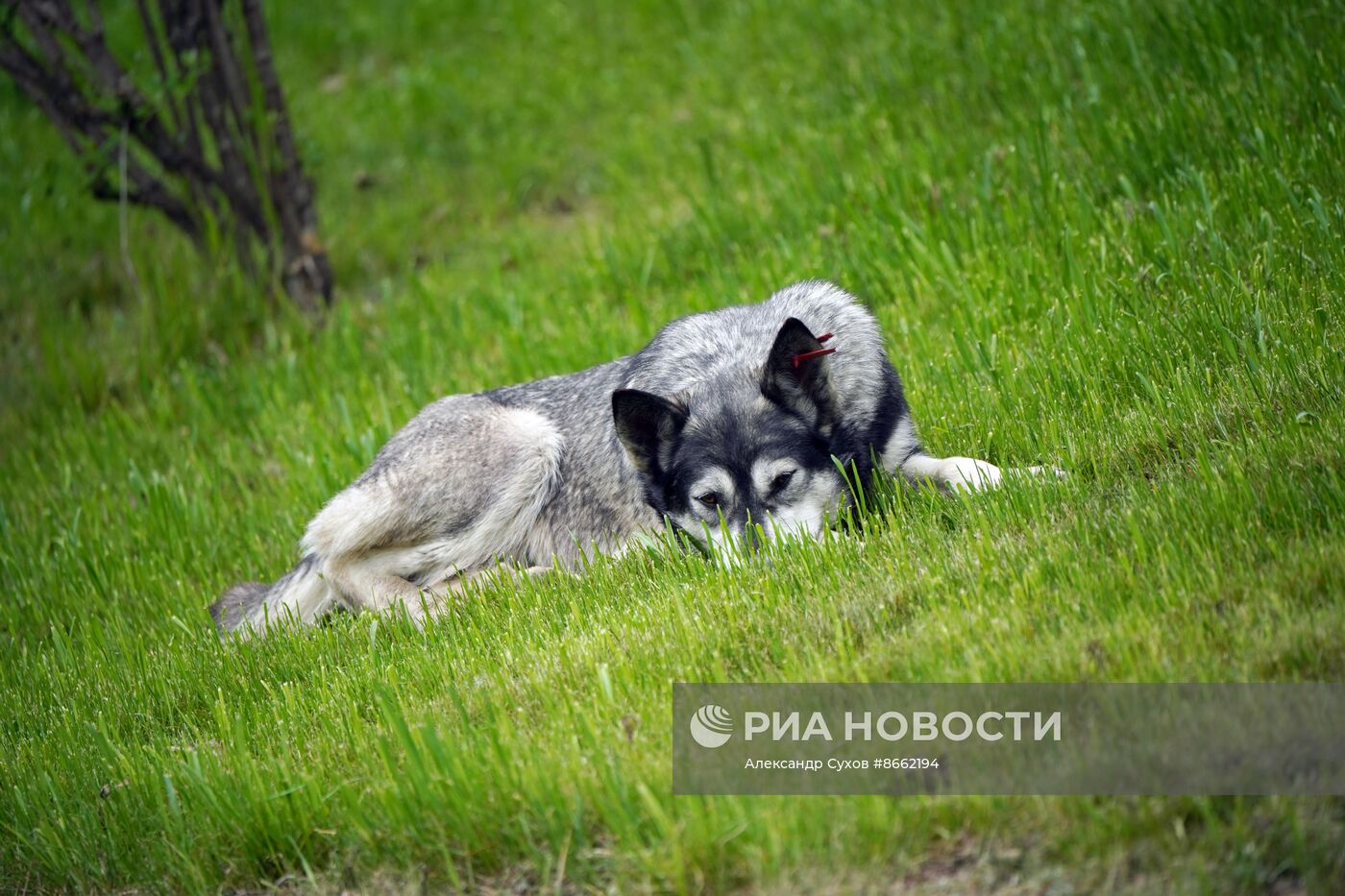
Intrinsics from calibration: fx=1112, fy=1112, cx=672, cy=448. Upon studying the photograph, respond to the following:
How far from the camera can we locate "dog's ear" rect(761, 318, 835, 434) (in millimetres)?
4703

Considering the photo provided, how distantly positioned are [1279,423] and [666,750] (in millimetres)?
2616

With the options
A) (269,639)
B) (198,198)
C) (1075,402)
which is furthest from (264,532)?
(1075,402)

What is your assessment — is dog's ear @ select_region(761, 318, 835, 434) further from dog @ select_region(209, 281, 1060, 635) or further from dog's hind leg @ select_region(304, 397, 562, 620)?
dog's hind leg @ select_region(304, 397, 562, 620)

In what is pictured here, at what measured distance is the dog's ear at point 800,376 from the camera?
470 centimetres

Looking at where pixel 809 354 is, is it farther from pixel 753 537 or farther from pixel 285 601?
pixel 285 601

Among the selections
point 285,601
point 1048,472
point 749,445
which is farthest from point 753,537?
point 285,601

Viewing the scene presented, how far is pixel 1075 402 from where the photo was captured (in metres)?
5.03

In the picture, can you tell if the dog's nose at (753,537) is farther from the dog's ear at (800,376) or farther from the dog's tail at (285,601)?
the dog's tail at (285,601)

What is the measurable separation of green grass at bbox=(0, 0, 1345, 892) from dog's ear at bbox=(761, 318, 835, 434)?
0.68 meters

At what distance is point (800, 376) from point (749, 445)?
38 cm

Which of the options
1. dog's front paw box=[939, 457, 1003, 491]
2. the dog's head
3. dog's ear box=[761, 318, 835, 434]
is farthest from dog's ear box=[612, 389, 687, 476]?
dog's front paw box=[939, 457, 1003, 491]

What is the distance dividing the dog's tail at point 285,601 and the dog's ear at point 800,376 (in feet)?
8.51

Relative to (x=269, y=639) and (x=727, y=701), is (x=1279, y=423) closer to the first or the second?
(x=727, y=701)

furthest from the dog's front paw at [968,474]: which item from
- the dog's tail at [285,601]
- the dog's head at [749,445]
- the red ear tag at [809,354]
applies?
the dog's tail at [285,601]
